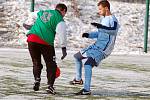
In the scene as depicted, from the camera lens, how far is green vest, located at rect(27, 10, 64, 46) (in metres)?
7.70

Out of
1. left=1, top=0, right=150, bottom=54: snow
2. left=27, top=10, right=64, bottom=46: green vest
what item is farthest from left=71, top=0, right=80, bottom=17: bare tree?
left=27, top=10, right=64, bottom=46: green vest

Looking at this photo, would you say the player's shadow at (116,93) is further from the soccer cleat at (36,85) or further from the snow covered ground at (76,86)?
the soccer cleat at (36,85)

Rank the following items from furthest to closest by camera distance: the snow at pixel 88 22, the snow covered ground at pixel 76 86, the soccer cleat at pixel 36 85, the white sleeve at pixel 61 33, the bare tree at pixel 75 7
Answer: the bare tree at pixel 75 7 → the snow at pixel 88 22 → the soccer cleat at pixel 36 85 → the snow covered ground at pixel 76 86 → the white sleeve at pixel 61 33

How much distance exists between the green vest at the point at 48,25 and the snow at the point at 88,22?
1357 centimetres

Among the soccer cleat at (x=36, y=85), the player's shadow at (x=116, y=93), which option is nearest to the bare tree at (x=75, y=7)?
the player's shadow at (x=116, y=93)

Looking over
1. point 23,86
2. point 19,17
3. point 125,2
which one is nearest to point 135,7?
point 125,2

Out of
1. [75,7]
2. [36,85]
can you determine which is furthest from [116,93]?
[75,7]

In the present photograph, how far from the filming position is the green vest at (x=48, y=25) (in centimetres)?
770

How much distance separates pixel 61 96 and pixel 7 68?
4476mm

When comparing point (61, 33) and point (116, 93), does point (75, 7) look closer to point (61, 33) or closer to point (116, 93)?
point (116, 93)

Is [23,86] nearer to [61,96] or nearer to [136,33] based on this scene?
[61,96]

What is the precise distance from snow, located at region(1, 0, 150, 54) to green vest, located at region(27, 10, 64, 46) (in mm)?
13574

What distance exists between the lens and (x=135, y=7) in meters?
28.4

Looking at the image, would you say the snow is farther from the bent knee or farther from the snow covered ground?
the bent knee
